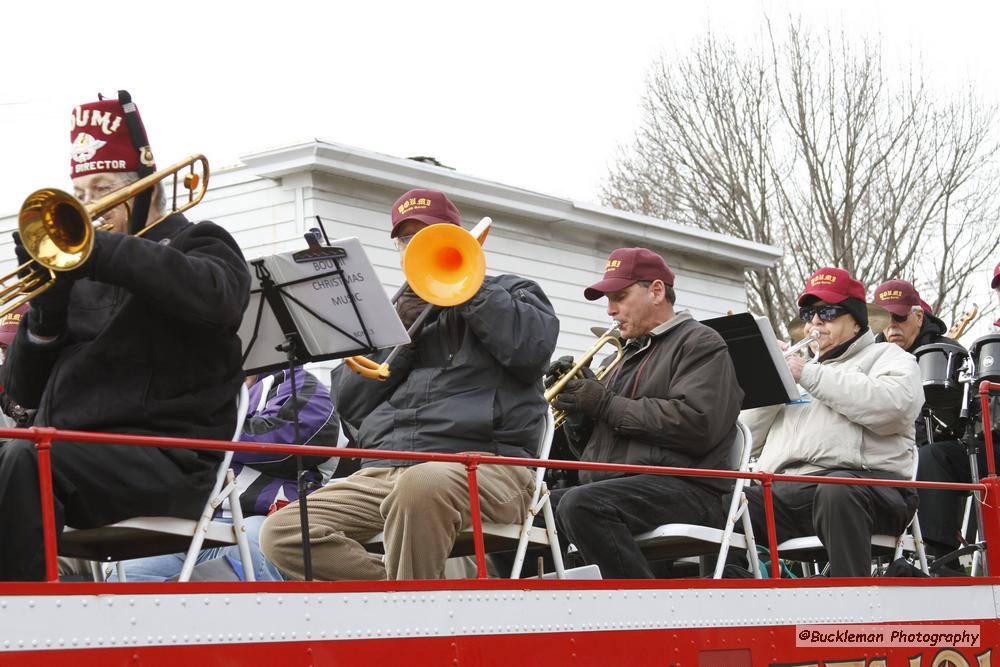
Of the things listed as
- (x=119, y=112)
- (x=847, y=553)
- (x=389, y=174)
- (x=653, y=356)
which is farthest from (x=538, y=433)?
(x=389, y=174)

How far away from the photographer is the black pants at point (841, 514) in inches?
237

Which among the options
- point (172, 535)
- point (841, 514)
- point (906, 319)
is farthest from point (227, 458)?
point (906, 319)

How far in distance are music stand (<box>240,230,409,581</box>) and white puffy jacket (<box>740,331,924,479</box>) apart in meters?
2.44

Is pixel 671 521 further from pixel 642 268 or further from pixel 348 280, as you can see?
pixel 348 280

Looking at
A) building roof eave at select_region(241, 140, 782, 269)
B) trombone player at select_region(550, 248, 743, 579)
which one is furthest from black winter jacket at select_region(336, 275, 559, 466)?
building roof eave at select_region(241, 140, 782, 269)

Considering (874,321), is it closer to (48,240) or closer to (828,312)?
(828,312)

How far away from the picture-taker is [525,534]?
5.17 meters

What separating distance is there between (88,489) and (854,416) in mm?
3577

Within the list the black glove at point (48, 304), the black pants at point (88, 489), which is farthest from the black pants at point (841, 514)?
the black glove at point (48, 304)

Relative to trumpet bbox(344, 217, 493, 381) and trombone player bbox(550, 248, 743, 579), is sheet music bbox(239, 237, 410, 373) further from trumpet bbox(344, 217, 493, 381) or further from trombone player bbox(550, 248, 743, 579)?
trombone player bbox(550, 248, 743, 579)

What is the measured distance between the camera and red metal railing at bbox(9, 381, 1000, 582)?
3.78 metres

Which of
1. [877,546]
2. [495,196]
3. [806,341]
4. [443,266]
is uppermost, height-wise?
[495,196]

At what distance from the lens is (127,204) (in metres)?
4.71

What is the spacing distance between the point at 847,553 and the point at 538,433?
4.99 feet
